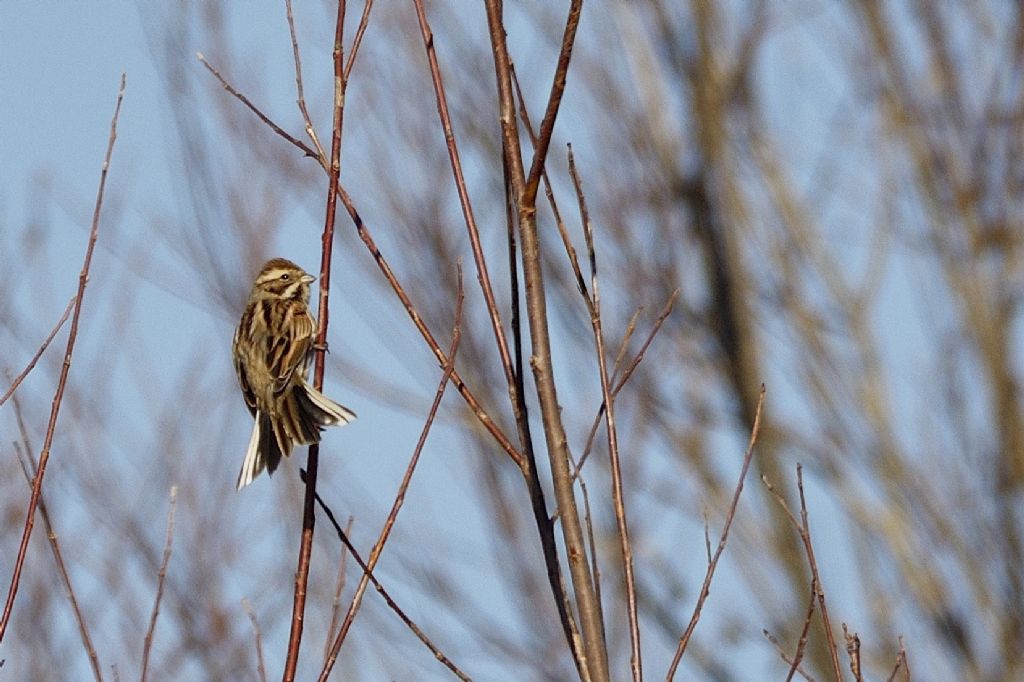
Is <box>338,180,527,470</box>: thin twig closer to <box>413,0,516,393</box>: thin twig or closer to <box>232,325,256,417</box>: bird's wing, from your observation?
<box>413,0,516,393</box>: thin twig

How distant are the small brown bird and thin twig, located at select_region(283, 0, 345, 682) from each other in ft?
1.59

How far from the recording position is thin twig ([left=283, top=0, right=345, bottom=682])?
278cm

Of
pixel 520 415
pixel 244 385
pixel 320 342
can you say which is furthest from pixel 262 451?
pixel 520 415

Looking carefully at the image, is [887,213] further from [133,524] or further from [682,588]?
[133,524]

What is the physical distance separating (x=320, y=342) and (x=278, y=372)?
135 cm

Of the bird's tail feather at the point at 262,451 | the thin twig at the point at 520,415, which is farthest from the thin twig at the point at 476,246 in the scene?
the bird's tail feather at the point at 262,451

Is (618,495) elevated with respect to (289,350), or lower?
lower

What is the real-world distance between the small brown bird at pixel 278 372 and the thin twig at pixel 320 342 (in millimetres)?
484

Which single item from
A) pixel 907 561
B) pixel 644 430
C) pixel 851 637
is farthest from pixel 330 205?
pixel 907 561

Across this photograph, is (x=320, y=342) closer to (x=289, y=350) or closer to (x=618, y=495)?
(x=618, y=495)

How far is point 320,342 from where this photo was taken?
10.2 ft

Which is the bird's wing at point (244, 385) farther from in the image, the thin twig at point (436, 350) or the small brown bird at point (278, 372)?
the thin twig at point (436, 350)

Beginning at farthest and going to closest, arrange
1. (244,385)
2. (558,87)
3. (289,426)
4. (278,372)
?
(244,385)
(278,372)
(289,426)
(558,87)

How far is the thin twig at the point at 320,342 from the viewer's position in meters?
2.78
